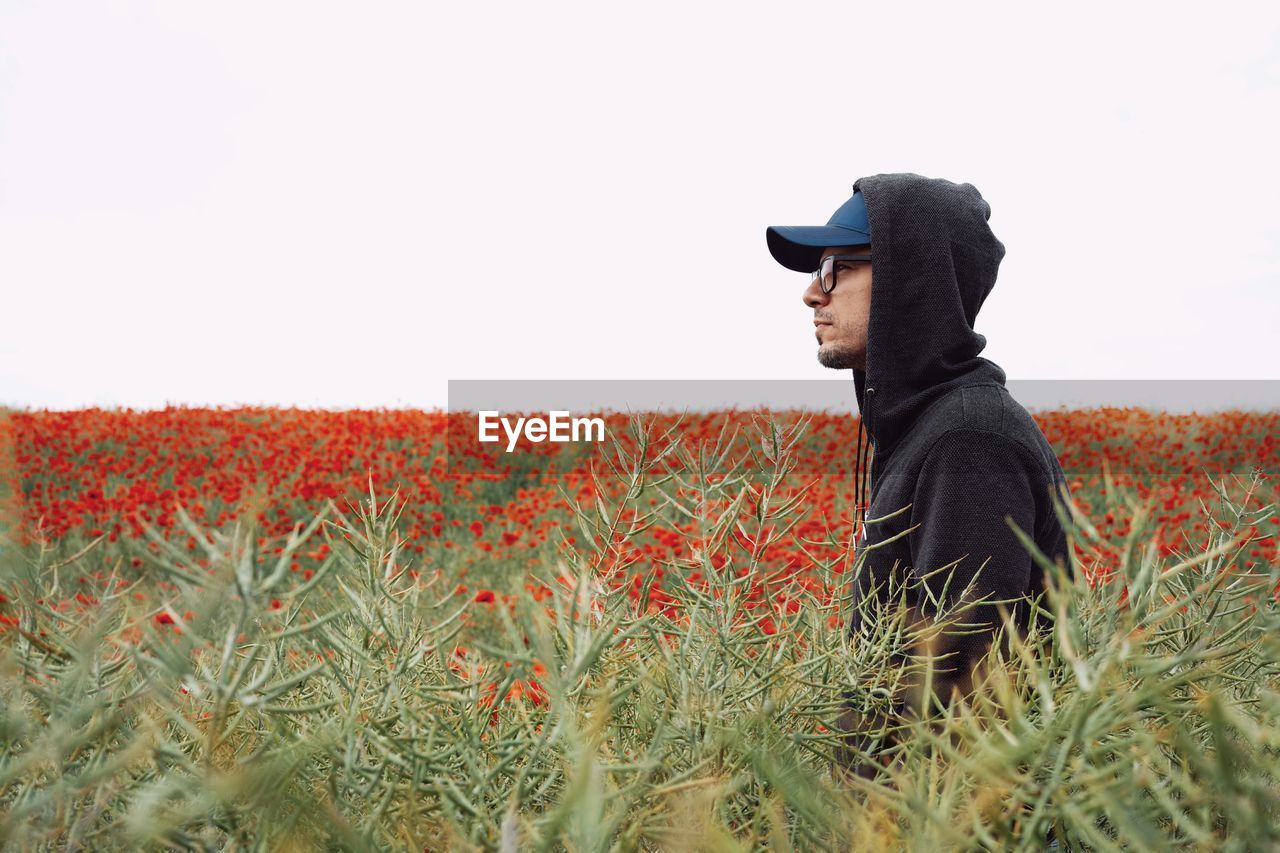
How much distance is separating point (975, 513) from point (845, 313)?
0.73 m

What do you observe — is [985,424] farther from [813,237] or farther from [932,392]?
[813,237]

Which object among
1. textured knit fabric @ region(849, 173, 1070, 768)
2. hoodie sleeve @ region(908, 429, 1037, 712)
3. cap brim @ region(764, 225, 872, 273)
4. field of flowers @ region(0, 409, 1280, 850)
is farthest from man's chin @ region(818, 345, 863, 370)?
field of flowers @ region(0, 409, 1280, 850)

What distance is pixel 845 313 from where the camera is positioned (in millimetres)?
2373

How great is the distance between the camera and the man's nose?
2402 millimetres

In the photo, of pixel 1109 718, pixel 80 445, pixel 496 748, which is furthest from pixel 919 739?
pixel 80 445

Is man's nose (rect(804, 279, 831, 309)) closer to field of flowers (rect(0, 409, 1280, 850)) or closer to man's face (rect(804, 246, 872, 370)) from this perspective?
man's face (rect(804, 246, 872, 370))

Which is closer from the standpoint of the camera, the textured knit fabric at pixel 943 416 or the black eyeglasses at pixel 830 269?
the textured knit fabric at pixel 943 416

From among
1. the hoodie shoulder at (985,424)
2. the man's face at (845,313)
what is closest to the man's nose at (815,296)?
the man's face at (845,313)

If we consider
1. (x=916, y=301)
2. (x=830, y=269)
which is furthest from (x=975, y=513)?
(x=830, y=269)

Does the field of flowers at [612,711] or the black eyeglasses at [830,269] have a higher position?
→ the black eyeglasses at [830,269]

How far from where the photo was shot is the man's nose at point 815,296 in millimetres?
2402

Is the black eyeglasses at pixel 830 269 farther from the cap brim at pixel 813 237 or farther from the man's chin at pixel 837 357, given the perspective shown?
the man's chin at pixel 837 357

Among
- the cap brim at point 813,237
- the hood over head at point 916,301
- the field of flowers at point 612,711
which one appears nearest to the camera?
the field of flowers at point 612,711

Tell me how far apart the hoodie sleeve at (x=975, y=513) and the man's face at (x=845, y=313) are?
470 mm
